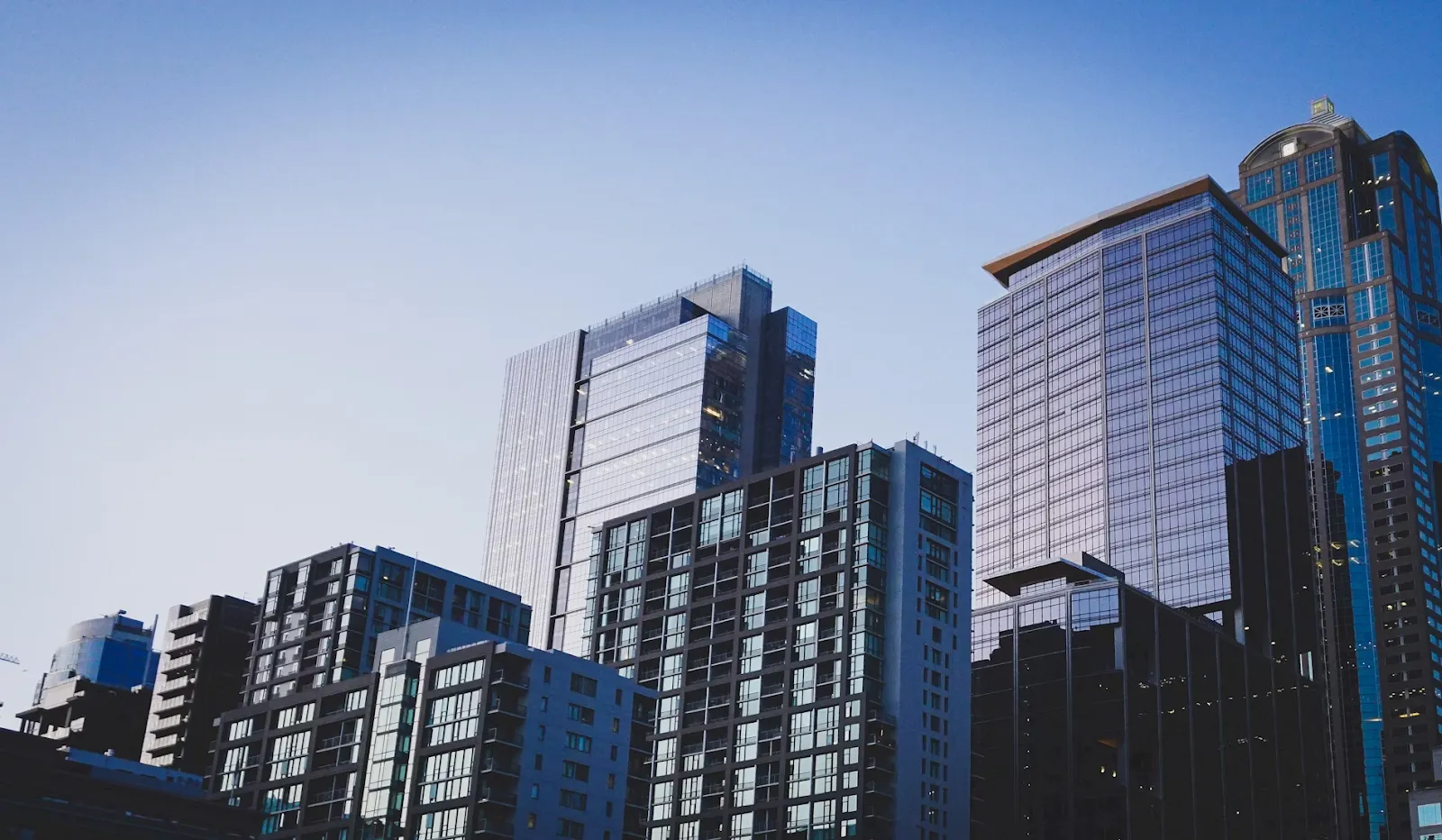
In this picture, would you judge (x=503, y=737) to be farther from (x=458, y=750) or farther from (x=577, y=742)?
(x=577, y=742)

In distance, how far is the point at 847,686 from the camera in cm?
18288

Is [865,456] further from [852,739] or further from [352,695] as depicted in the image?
[352,695]

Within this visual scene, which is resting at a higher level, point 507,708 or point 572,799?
point 507,708

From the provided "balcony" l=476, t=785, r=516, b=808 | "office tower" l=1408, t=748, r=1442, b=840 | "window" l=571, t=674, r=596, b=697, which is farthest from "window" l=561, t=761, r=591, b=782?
"office tower" l=1408, t=748, r=1442, b=840

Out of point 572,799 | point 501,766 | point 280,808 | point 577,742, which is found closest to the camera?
point 501,766

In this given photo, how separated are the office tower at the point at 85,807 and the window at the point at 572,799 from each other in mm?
31880

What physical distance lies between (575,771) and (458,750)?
12166 mm

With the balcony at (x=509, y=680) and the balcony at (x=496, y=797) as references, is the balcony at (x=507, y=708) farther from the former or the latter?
the balcony at (x=496, y=797)

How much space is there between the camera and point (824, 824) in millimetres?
→ 176250

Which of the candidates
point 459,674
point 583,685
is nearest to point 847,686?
point 583,685

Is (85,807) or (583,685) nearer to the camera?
(85,807)

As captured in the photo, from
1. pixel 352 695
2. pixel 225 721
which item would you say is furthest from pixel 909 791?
pixel 225 721

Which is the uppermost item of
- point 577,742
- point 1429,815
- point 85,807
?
point 577,742

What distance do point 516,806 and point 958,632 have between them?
67.6 m
